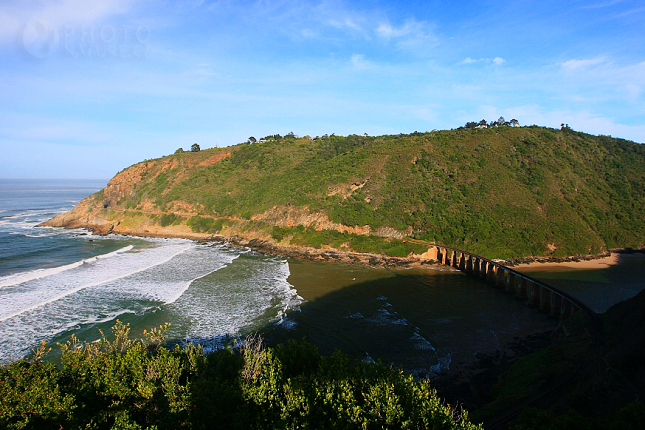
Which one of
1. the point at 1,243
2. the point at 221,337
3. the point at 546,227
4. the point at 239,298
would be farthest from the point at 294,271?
the point at 1,243

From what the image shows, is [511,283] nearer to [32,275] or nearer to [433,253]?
[433,253]

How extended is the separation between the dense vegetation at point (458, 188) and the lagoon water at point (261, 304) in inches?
559

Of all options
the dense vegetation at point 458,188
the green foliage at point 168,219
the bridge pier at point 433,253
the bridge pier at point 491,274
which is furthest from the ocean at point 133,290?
the bridge pier at point 491,274

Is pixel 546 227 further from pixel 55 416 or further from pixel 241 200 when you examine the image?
pixel 55 416

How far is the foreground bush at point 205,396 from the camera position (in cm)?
1243

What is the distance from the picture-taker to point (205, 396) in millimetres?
13648

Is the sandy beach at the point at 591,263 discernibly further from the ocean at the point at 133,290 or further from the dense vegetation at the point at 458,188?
the ocean at the point at 133,290

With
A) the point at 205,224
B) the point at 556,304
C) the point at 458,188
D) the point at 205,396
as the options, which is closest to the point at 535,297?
the point at 556,304

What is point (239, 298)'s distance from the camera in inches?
1388

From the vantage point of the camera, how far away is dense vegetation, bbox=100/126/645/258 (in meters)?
53.0

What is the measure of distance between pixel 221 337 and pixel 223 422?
1432 centimetres

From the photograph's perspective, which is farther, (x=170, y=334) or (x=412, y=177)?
(x=412, y=177)

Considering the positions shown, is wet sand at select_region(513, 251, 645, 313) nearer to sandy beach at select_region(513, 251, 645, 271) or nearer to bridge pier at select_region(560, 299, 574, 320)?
sandy beach at select_region(513, 251, 645, 271)

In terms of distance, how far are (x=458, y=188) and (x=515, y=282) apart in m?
26.4
